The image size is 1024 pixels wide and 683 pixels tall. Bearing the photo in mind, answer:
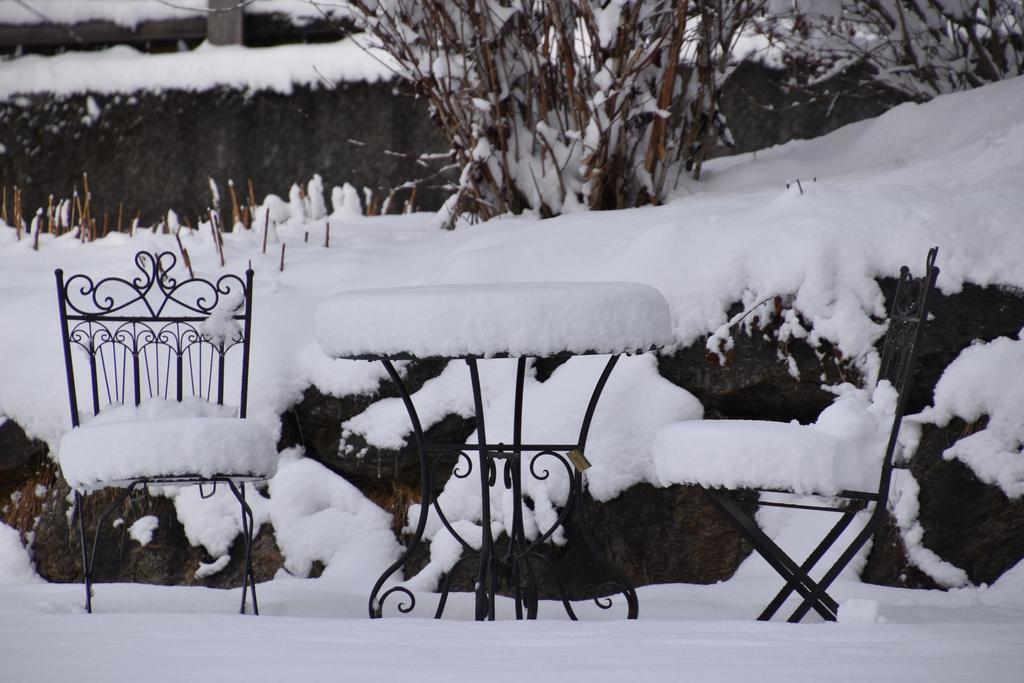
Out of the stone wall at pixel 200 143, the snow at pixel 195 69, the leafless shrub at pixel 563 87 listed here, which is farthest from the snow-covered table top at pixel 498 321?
the snow at pixel 195 69

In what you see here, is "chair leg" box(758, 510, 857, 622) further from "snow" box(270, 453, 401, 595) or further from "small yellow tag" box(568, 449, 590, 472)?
"snow" box(270, 453, 401, 595)

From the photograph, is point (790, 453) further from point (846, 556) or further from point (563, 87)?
point (563, 87)

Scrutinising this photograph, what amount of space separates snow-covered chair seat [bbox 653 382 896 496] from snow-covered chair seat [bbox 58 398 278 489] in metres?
1.00

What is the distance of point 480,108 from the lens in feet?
11.9

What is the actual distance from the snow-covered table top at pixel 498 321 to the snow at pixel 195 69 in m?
3.90

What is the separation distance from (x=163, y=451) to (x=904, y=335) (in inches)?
64.8

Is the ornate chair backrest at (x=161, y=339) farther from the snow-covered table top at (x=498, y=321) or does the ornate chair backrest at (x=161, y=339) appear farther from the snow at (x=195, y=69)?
the snow at (x=195, y=69)

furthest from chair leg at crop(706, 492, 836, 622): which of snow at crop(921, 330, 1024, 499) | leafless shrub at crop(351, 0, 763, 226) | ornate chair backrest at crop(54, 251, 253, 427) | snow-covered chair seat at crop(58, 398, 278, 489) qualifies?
leafless shrub at crop(351, 0, 763, 226)

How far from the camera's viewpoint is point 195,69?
595 centimetres

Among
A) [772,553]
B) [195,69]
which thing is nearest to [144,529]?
[772,553]

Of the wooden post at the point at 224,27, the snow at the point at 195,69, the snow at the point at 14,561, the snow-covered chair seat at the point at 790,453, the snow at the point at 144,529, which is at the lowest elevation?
the snow at the point at 14,561

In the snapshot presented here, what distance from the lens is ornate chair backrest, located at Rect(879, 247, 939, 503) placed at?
2.07 m

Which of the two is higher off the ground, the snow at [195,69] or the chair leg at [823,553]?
the snow at [195,69]

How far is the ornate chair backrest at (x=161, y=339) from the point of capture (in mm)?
3062
